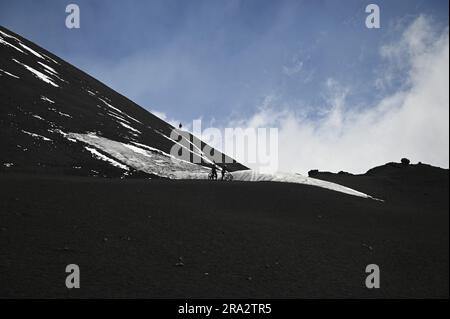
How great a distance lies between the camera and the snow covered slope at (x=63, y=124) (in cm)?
4250

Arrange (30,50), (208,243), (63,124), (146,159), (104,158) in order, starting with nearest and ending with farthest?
(208,243) < (104,158) < (146,159) < (63,124) < (30,50)

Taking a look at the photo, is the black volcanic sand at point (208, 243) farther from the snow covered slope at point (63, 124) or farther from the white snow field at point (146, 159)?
the white snow field at point (146, 159)

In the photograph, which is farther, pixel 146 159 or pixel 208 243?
pixel 146 159

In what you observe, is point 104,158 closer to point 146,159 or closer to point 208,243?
point 146,159

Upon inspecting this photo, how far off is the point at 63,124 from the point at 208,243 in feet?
158

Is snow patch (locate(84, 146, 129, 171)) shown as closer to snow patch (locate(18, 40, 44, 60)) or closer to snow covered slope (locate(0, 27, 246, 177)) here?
snow covered slope (locate(0, 27, 246, 177))

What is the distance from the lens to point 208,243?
17.4m

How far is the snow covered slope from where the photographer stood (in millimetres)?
42500

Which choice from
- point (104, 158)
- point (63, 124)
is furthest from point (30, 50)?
point (104, 158)

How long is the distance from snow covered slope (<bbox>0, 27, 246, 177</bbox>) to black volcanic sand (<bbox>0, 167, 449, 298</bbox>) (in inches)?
651

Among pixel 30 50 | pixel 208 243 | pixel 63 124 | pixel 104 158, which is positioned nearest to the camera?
pixel 208 243

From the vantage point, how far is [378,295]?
13570mm
